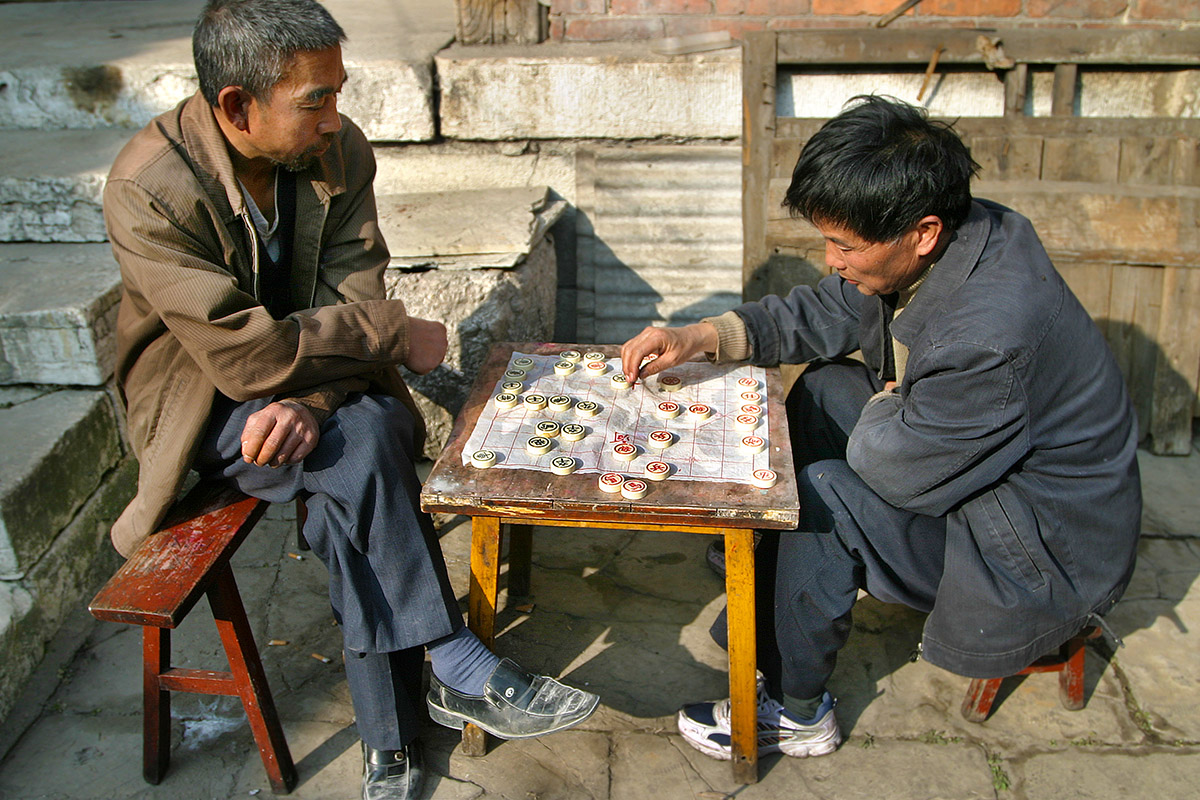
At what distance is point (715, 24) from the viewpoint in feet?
12.1

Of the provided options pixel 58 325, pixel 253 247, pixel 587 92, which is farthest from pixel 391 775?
pixel 587 92

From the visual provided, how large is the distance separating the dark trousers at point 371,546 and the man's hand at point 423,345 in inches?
9.2

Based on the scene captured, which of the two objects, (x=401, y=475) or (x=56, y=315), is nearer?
(x=401, y=475)

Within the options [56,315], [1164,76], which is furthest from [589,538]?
[1164,76]

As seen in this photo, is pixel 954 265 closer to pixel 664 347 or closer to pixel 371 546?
pixel 664 347

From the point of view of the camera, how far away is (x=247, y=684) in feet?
7.11

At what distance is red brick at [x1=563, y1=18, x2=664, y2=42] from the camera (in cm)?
372

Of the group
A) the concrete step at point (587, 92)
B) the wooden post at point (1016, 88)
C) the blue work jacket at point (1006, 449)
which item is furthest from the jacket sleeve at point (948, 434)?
the wooden post at point (1016, 88)

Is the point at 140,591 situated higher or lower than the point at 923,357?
lower

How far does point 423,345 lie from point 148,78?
213 centimetres

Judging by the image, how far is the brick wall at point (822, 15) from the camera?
3555 mm

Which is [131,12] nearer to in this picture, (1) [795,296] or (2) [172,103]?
(2) [172,103]

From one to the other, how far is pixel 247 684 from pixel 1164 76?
376 centimetres

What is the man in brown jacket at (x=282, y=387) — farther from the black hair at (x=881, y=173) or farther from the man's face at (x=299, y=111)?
the black hair at (x=881, y=173)
